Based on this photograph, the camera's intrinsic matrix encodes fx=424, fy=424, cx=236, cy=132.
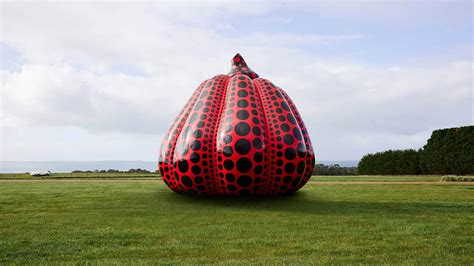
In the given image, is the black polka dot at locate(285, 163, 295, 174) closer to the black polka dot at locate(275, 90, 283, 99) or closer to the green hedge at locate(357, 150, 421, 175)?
the black polka dot at locate(275, 90, 283, 99)

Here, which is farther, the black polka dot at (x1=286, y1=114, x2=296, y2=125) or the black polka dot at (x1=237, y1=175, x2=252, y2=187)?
the black polka dot at (x1=286, y1=114, x2=296, y2=125)

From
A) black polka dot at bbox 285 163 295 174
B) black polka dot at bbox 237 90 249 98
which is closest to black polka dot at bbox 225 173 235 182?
black polka dot at bbox 285 163 295 174

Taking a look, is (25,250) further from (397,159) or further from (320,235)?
(397,159)

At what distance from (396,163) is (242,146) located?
29.4m

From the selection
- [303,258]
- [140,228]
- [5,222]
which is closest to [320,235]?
[303,258]

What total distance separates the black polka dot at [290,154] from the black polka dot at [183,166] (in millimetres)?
3048

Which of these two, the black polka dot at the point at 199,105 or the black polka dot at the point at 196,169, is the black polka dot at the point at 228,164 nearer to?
the black polka dot at the point at 196,169

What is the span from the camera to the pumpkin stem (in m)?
16.1

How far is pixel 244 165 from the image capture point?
1239 cm

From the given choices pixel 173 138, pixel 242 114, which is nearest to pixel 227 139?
pixel 242 114

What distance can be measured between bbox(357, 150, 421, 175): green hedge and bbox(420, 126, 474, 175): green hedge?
0.82m

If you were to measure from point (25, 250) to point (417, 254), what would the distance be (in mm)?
6525

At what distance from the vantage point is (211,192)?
1341 centimetres

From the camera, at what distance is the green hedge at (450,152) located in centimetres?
3394
